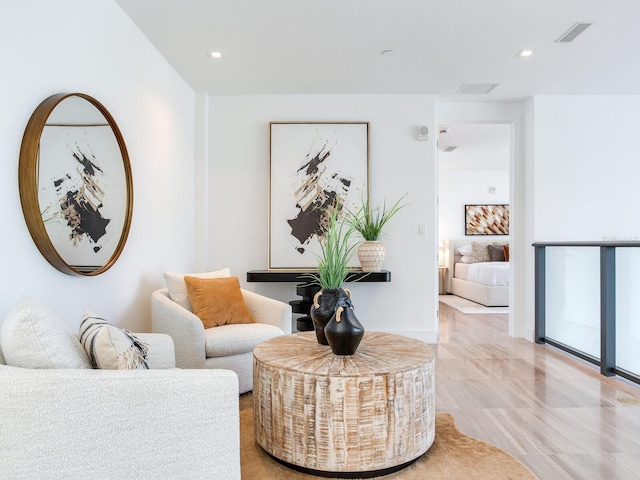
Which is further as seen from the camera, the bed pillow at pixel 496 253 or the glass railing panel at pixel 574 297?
the bed pillow at pixel 496 253

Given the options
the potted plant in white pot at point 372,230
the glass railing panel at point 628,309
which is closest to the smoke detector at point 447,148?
the potted plant in white pot at point 372,230

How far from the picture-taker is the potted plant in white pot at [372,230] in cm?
402

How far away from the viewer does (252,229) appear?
14.4 feet

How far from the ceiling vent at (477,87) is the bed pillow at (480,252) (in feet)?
14.0

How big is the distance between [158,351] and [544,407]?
2.24 m

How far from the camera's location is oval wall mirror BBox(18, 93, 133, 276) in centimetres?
196

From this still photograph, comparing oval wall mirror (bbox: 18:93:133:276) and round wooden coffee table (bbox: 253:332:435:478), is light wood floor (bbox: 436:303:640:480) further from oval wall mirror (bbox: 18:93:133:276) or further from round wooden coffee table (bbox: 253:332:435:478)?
oval wall mirror (bbox: 18:93:133:276)

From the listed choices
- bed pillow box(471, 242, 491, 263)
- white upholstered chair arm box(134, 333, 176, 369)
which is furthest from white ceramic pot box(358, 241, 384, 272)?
bed pillow box(471, 242, 491, 263)

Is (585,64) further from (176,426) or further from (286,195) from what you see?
(176,426)

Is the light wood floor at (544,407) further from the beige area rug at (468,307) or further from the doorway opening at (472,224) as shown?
the doorway opening at (472,224)

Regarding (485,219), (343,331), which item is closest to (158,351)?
(343,331)

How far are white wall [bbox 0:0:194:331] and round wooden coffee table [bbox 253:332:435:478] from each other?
1.18 meters

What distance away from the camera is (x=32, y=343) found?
1.31 metres

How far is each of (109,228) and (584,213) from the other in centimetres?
433
